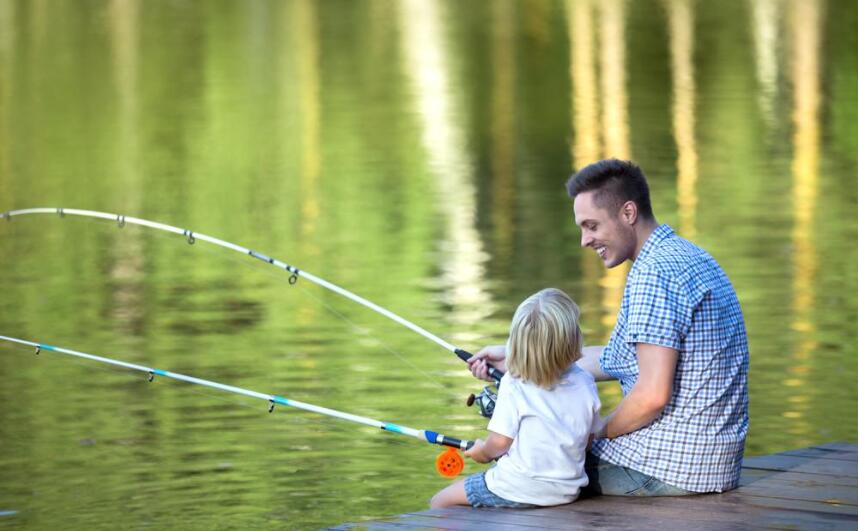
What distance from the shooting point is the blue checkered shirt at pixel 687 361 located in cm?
545

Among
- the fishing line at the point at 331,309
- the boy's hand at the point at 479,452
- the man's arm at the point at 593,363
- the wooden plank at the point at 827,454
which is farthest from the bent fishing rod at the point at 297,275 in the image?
the fishing line at the point at 331,309

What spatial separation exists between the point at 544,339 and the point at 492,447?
405 millimetres

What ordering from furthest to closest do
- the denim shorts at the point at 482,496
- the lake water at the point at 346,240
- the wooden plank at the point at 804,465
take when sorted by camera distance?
1. the lake water at the point at 346,240
2. the wooden plank at the point at 804,465
3. the denim shorts at the point at 482,496

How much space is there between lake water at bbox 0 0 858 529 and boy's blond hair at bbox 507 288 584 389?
197 cm

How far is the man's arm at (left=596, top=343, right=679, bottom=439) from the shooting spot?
214 inches

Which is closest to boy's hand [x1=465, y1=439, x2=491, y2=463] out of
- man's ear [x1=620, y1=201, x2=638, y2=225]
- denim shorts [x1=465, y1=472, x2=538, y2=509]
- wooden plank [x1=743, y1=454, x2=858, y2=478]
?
denim shorts [x1=465, y1=472, x2=538, y2=509]

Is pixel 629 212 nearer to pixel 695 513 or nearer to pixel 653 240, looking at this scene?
pixel 653 240

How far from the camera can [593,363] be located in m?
6.07

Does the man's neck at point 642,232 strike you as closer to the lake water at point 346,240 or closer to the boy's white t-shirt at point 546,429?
the boy's white t-shirt at point 546,429

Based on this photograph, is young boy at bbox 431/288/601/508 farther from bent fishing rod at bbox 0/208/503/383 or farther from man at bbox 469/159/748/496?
bent fishing rod at bbox 0/208/503/383

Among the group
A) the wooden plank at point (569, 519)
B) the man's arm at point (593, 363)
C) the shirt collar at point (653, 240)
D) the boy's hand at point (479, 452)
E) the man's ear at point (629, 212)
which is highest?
the man's ear at point (629, 212)

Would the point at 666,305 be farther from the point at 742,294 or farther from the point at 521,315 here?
the point at 742,294

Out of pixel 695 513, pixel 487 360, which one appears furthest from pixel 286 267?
pixel 695 513

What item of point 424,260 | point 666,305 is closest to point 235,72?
point 424,260
